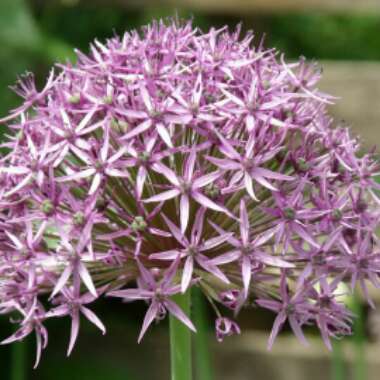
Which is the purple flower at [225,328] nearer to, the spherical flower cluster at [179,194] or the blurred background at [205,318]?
the spherical flower cluster at [179,194]

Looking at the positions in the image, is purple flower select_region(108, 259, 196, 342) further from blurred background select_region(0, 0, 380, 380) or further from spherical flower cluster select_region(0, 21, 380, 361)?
blurred background select_region(0, 0, 380, 380)

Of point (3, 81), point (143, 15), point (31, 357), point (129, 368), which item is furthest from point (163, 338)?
point (143, 15)

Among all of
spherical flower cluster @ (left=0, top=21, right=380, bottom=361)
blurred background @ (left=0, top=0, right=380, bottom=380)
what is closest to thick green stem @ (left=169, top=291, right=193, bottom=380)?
spherical flower cluster @ (left=0, top=21, right=380, bottom=361)

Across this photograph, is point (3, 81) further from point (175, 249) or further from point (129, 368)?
point (175, 249)

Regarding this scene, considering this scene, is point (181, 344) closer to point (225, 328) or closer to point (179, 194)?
point (225, 328)

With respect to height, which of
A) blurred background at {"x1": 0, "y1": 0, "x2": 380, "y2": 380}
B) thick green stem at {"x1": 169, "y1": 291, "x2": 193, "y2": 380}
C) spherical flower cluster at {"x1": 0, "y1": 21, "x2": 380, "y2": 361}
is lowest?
thick green stem at {"x1": 169, "y1": 291, "x2": 193, "y2": 380}

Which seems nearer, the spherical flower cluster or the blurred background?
the spherical flower cluster
